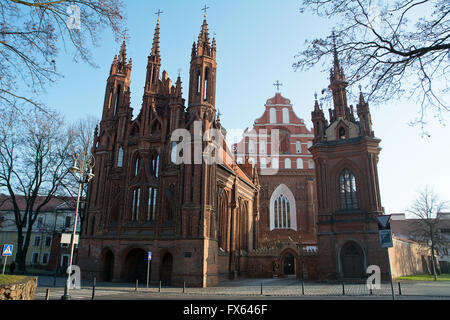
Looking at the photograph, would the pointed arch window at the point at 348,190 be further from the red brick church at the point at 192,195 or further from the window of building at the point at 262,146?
the window of building at the point at 262,146

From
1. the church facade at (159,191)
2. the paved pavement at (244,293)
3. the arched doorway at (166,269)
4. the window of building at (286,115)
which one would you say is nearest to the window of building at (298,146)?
the window of building at (286,115)

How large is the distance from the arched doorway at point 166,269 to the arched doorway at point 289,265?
17382mm

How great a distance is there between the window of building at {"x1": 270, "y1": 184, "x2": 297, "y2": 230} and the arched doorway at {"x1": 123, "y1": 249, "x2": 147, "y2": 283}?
68.9 feet

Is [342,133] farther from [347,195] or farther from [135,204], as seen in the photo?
[135,204]

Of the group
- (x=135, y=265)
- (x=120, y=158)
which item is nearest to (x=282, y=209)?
(x=135, y=265)

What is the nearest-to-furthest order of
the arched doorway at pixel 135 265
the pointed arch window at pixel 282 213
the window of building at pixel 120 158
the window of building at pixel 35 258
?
the arched doorway at pixel 135 265 < the window of building at pixel 120 158 < the pointed arch window at pixel 282 213 < the window of building at pixel 35 258

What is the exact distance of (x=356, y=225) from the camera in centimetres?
2880

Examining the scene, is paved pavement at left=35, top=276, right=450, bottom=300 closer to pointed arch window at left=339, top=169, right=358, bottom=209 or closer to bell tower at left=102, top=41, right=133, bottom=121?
pointed arch window at left=339, top=169, right=358, bottom=209

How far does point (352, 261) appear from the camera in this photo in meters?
28.5

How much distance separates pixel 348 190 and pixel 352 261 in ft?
21.5

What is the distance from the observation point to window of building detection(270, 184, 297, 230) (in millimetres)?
44062

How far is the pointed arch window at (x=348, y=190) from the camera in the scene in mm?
30344

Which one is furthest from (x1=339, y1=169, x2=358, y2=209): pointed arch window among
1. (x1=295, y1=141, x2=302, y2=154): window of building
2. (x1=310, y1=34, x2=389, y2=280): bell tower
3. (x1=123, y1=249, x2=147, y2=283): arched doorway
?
(x1=123, y1=249, x2=147, y2=283): arched doorway
